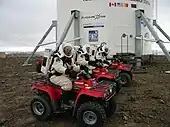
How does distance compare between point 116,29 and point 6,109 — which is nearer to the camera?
point 6,109

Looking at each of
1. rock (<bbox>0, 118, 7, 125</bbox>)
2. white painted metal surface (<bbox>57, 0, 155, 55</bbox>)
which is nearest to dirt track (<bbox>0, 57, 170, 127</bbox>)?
rock (<bbox>0, 118, 7, 125</bbox>)

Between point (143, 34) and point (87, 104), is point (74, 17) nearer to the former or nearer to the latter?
point (143, 34)

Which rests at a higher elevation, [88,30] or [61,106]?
[88,30]

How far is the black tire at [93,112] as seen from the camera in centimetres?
467

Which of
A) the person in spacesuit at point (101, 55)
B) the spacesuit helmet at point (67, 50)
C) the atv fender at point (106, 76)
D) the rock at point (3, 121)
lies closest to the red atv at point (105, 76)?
the atv fender at point (106, 76)

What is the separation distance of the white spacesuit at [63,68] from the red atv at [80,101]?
165 millimetres

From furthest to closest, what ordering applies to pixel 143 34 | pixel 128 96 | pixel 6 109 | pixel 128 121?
pixel 143 34 < pixel 128 96 < pixel 6 109 < pixel 128 121

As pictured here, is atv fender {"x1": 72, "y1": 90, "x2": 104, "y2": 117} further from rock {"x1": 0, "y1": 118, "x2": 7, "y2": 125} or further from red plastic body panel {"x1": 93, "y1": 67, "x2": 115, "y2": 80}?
red plastic body panel {"x1": 93, "y1": 67, "x2": 115, "y2": 80}

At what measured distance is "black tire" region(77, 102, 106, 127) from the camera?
4.67m

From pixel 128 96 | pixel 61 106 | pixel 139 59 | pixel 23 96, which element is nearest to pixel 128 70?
pixel 128 96

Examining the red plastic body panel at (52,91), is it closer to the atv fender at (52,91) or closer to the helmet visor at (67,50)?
the atv fender at (52,91)

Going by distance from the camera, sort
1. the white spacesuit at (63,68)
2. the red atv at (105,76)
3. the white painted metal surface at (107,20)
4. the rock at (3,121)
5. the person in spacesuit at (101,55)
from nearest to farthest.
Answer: the white spacesuit at (63,68), the rock at (3,121), the red atv at (105,76), the person in spacesuit at (101,55), the white painted metal surface at (107,20)

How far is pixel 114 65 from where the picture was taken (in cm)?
981

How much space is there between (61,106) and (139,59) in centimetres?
1139
